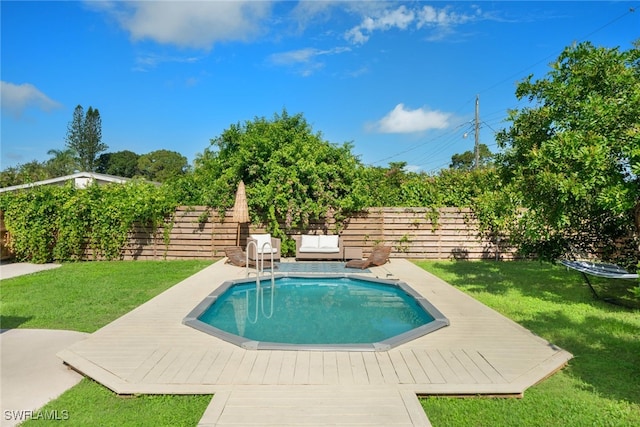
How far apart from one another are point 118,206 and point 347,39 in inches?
396

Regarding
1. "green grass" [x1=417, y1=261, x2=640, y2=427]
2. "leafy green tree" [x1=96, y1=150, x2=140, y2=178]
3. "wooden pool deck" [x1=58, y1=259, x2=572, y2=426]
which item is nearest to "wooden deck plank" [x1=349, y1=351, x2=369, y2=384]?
"wooden pool deck" [x1=58, y1=259, x2=572, y2=426]

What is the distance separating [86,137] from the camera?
45.7 metres

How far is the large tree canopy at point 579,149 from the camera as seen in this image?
4918 millimetres

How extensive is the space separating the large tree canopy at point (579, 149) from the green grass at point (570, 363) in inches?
45.2

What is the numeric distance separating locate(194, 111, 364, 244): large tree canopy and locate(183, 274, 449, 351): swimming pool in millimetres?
2874

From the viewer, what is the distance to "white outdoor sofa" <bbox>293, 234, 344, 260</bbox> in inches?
412

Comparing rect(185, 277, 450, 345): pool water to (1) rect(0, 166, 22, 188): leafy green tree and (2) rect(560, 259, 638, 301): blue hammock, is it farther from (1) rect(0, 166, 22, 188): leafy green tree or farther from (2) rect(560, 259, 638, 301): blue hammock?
(1) rect(0, 166, 22, 188): leafy green tree

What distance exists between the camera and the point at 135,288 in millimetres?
7160

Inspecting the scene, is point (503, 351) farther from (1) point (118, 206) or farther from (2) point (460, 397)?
(1) point (118, 206)

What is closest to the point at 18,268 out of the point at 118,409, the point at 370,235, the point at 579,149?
the point at 118,409

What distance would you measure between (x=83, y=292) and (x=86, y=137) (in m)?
46.6

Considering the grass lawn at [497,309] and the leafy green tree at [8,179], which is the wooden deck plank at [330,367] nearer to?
the grass lawn at [497,309]

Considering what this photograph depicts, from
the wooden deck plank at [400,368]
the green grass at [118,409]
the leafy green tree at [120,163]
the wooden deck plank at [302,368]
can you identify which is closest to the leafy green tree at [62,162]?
the leafy green tree at [120,163]

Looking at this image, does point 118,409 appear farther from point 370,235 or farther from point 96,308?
point 370,235
